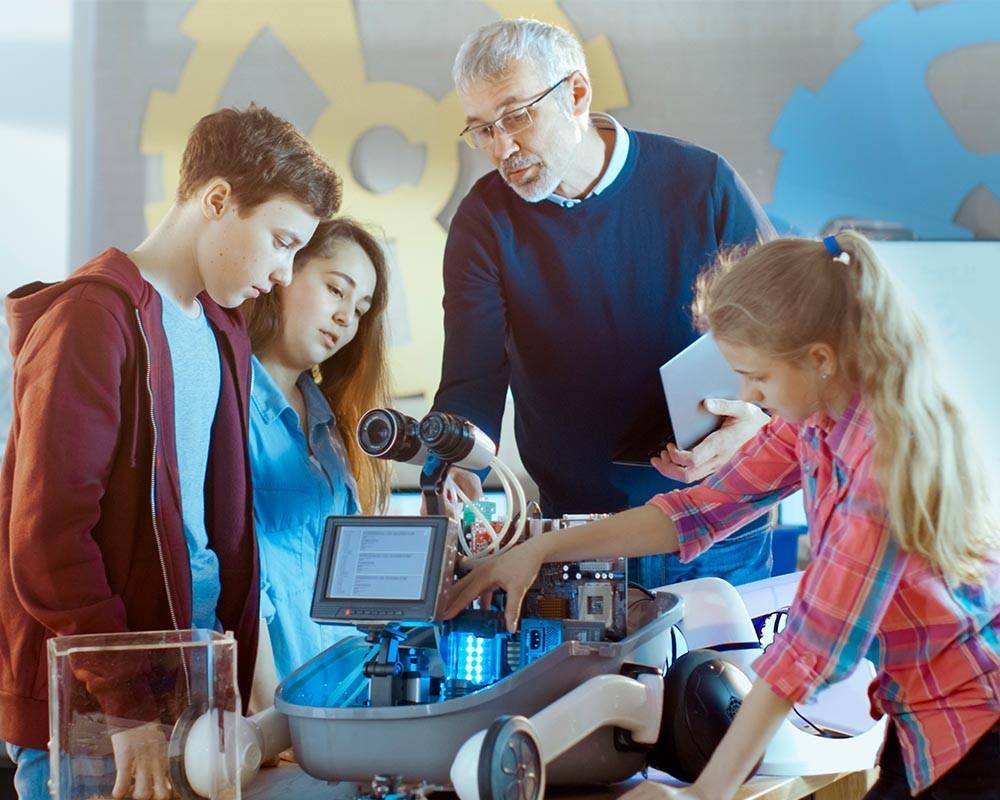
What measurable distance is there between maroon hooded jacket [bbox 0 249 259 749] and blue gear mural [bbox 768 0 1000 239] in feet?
5.27

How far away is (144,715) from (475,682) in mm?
345

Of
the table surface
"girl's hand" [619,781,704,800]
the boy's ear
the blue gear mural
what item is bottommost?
the table surface

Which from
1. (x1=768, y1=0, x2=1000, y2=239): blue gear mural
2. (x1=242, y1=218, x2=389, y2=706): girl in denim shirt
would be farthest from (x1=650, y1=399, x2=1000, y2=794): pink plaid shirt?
(x1=768, y1=0, x2=1000, y2=239): blue gear mural

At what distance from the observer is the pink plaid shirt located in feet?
3.90

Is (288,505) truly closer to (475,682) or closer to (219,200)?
(219,200)

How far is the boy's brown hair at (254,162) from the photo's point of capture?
70.3 inches

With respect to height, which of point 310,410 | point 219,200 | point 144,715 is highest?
point 219,200

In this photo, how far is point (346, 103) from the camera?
2812mm

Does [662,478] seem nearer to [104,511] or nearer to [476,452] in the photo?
[476,452]

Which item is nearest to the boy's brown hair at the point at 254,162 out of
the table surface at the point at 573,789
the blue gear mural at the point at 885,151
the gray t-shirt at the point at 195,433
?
the gray t-shirt at the point at 195,433

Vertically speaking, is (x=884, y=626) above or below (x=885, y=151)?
below

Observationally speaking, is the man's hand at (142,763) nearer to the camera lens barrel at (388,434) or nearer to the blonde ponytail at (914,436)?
the camera lens barrel at (388,434)

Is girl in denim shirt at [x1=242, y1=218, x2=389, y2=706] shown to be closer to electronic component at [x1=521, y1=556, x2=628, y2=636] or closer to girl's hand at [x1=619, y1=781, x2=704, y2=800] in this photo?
electronic component at [x1=521, y1=556, x2=628, y2=636]

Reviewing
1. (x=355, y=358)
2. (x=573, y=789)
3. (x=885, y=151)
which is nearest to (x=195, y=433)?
(x=355, y=358)
